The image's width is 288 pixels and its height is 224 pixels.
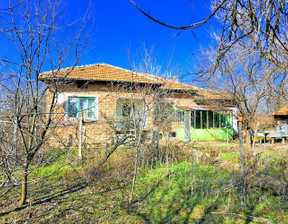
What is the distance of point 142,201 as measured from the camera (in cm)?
Result: 392

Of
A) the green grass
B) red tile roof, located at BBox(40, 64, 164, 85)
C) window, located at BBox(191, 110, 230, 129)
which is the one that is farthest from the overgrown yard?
window, located at BBox(191, 110, 230, 129)

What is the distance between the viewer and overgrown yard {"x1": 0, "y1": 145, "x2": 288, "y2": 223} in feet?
10.7

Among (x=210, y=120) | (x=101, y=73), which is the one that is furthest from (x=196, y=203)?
(x=210, y=120)

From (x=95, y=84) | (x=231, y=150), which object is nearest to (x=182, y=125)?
(x=231, y=150)

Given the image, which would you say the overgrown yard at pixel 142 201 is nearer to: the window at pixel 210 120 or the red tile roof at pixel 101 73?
the red tile roof at pixel 101 73

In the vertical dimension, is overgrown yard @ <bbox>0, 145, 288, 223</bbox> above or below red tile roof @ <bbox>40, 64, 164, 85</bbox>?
below

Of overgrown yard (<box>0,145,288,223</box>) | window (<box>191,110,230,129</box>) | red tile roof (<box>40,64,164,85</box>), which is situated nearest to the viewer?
overgrown yard (<box>0,145,288,223</box>)

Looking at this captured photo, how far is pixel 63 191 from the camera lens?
444 centimetres

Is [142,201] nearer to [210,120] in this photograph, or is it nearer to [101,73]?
[101,73]

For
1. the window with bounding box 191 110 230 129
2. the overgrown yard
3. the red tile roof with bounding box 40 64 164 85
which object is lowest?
the overgrown yard

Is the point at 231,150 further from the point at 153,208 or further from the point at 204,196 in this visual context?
the point at 153,208

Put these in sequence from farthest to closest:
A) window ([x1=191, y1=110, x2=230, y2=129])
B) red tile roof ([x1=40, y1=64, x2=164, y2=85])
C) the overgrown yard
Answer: window ([x1=191, y1=110, x2=230, y2=129]), red tile roof ([x1=40, y1=64, x2=164, y2=85]), the overgrown yard

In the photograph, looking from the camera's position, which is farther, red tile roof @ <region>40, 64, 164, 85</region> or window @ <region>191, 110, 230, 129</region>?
window @ <region>191, 110, 230, 129</region>

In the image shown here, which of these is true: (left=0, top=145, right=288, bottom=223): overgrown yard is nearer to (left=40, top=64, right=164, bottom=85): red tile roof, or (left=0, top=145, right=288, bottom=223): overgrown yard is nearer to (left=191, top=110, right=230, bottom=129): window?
(left=40, top=64, right=164, bottom=85): red tile roof
